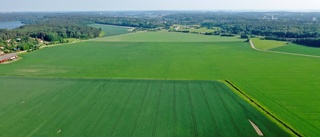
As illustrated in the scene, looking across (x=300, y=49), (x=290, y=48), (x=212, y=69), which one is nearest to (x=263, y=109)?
(x=212, y=69)

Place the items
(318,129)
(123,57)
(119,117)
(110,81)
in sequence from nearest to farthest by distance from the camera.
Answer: (318,129) < (119,117) < (110,81) < (123,57)

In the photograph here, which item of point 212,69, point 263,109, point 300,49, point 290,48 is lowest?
point 263,109

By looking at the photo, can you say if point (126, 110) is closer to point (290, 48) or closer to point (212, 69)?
point (212, 69)

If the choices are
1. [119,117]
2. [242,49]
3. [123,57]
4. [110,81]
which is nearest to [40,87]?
[110,81]

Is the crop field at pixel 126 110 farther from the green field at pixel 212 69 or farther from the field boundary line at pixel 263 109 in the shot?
the green field at pixel 212 69

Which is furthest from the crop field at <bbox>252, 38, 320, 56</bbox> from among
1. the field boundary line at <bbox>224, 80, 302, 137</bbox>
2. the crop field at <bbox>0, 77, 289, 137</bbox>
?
the crop field at <bbox>0, 77, 289, 137</bbox>

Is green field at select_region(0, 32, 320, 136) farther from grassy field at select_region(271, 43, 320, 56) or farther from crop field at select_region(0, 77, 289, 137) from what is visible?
grassy field at select_region(271, 43, 320, 56)

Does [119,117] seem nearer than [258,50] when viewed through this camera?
Yes

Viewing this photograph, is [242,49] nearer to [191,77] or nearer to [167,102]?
Answer: [191,77]
